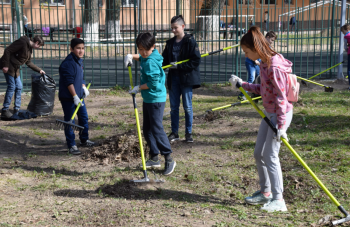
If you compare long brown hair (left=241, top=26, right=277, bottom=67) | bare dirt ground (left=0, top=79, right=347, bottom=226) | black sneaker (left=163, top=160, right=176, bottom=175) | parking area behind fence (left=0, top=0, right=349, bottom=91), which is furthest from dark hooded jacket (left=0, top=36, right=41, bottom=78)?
long brown hair (left=241, top=26, right=277, bottom=67)

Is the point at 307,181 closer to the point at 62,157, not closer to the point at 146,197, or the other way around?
the point at 146,197

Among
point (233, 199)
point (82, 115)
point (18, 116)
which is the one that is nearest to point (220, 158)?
point (233, 199)

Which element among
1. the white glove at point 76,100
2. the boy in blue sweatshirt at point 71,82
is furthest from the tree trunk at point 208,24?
the white glove at point 76,100

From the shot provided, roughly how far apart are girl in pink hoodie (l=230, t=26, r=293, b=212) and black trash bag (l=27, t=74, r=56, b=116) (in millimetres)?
4834

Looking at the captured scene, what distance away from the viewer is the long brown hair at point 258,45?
10.7ft

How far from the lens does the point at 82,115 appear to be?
554 centimetres

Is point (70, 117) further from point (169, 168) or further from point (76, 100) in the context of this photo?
point (169, 168)

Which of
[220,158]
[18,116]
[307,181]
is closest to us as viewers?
[307,181]

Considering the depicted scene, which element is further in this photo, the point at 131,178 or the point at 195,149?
the point at 195,149

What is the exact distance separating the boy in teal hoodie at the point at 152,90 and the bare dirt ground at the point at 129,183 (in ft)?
1.30

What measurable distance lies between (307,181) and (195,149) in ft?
5.92

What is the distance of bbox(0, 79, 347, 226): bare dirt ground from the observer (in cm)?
341

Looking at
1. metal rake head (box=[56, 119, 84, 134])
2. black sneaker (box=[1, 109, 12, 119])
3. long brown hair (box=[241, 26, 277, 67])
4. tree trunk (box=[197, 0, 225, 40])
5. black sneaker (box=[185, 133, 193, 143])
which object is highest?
tree trunk (box=[197, 0, 225, 40])

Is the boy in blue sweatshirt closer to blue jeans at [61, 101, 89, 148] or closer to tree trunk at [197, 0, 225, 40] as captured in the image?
blue jeans at [61, 101, 89, 148]
